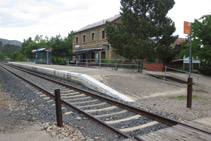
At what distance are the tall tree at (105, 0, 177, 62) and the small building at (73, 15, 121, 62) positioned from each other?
1292 centimetres

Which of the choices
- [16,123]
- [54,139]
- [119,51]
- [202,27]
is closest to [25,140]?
[54,139]

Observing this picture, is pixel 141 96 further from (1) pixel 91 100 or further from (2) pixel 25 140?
(2) pixel 25 140

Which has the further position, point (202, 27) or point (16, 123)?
point (202, 27)

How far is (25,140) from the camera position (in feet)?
12.8

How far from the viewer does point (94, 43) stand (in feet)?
111

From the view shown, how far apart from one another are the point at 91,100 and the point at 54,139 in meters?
3.73

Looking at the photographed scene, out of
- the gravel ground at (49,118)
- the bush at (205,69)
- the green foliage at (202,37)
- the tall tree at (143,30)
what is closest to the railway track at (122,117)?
the gravel ground at (49,118)

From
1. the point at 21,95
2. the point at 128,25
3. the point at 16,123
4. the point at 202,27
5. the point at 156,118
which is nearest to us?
the point at 16,123

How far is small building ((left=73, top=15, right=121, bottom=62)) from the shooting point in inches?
1170

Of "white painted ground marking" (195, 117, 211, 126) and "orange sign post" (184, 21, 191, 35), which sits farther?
"orange sign post" (184, 21, 191, 35)

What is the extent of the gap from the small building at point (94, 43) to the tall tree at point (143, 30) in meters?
12.9

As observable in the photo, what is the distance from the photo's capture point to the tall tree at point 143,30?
13884mm

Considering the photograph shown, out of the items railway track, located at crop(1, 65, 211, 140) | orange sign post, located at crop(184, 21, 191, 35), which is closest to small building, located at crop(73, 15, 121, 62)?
orange sign post, located at crop(184, 21, 191, 35)

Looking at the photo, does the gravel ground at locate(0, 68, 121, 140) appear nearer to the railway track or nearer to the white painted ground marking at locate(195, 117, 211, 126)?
the railway track
